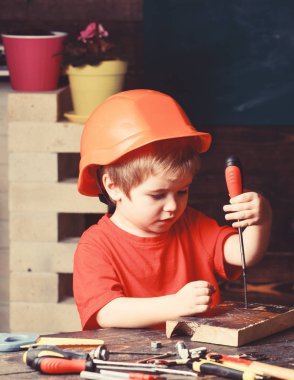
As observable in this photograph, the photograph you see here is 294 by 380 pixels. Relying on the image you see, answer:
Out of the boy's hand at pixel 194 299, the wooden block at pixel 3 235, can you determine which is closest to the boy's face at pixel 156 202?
the boy's hand at pixel 194 299

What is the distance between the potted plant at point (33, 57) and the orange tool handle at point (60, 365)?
1.86 metres

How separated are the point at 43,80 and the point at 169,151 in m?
1.39

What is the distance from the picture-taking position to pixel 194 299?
179cm

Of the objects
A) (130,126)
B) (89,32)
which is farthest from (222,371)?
(89,32)

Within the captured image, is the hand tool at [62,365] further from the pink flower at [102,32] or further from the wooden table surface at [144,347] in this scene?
the pink flower at [102,32]

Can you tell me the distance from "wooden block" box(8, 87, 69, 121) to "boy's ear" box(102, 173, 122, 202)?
118cm

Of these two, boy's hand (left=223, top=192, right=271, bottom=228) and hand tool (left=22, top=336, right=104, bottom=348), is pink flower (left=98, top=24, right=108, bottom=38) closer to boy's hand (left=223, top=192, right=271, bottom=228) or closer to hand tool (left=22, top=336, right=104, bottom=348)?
boy's hand (left=223, top=192, right=271, bottom=228)

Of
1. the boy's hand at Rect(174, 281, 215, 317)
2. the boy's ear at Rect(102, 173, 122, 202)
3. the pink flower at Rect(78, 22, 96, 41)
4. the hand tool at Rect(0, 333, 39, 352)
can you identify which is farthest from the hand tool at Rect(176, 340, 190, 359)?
the pink flower at Rect(78, 22, 96, 41)

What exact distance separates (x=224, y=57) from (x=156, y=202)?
1690 mm

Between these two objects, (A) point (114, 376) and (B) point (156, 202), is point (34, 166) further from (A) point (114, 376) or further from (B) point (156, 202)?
(A) point (114, 376)

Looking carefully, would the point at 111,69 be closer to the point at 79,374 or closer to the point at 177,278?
the point at 177,278

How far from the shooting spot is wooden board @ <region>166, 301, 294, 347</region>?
1.69 meters

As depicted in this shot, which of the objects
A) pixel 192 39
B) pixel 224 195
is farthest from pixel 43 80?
pixel 224 195

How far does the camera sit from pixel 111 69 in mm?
3244
